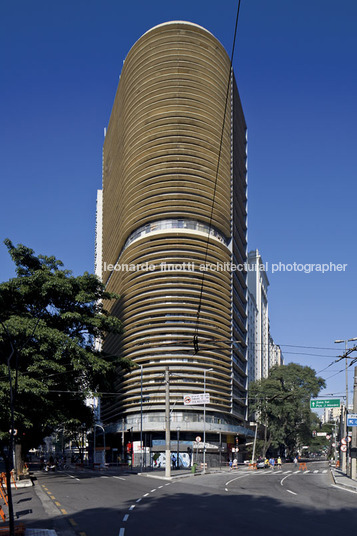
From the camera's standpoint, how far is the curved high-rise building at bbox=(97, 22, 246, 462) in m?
86.4

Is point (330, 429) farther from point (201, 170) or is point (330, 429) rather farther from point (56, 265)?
point (56, 265)

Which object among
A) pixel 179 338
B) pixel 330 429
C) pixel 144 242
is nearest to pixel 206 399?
pixel 179 338

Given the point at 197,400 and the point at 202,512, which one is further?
the point at 197,400

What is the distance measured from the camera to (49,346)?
143 feet

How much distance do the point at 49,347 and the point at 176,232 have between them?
1942 inches

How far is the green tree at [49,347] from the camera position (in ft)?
134

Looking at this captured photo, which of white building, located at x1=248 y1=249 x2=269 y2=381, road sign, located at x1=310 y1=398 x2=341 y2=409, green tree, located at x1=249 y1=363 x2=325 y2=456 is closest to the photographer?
road sign, located at x1=310 y1=398 x2=341 y2=409

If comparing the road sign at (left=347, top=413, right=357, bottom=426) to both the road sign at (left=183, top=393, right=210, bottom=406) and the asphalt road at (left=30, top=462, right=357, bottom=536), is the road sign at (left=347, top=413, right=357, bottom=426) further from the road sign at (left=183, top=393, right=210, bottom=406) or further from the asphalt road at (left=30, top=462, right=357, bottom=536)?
the road sign at (left=183, top=393, right=210, bottom=406)

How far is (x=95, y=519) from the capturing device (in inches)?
723

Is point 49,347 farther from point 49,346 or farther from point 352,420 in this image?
point 352,420

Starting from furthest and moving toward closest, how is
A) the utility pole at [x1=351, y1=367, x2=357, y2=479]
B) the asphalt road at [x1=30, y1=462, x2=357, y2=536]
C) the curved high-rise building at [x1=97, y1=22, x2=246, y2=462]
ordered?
the curved high-rise building at [x1=97, y1=22, x2=246, y2=462], the utility pole at [x1=351, y1=367, x2=357, y2=479], the asphalt road at [x1=30, y1=462, x2=357, y2=536]

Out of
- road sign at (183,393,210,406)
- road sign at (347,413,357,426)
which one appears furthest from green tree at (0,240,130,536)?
road sign at (347,413,357,426)

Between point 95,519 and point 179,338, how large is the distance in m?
66.1

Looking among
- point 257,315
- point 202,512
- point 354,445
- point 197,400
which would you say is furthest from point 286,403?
point 202,512
